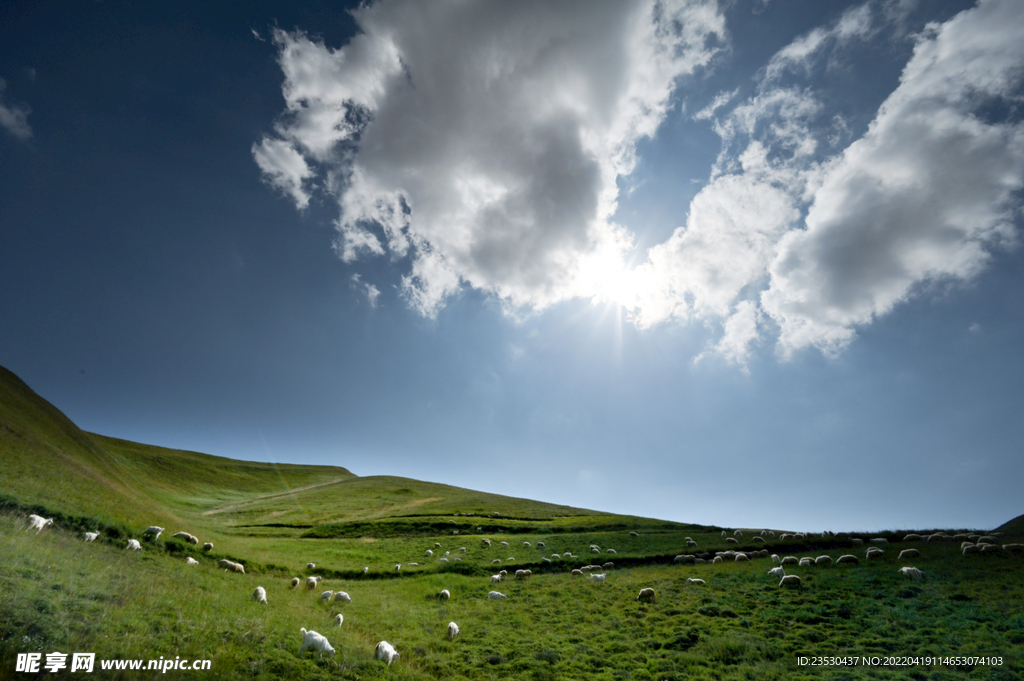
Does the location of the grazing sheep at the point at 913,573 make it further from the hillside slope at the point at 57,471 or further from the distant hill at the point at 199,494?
the hillside slope at the point at 57,471

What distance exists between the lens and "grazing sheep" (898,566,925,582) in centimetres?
1773

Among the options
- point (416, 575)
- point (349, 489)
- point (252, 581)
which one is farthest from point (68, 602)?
point (349, 489)

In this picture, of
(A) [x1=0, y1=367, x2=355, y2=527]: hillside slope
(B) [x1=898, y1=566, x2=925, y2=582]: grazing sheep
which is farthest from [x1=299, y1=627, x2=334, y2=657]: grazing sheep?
(B) [x1=898, y1=566, x2=925, y2=582]: grazing sheep

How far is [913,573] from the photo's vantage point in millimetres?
18016

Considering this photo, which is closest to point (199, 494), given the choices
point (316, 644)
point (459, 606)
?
point (459, 606)

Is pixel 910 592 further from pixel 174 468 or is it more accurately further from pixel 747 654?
pixel 174 468

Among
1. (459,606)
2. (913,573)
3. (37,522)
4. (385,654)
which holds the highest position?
(37,522)

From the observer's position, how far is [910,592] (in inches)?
643

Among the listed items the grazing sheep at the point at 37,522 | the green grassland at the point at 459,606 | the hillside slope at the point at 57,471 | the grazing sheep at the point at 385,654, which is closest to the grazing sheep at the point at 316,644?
the green grassland at the point at 459,606

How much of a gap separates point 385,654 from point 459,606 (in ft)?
28.9

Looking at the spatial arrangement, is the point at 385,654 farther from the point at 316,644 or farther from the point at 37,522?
the point at 37,522

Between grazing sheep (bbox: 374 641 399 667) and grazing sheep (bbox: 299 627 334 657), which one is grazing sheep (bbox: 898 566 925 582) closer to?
grazing sheep (bbox: 374 641 399 667)

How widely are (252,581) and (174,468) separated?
291 ft

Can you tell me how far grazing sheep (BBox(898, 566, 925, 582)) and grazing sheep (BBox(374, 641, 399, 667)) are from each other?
24464mm
